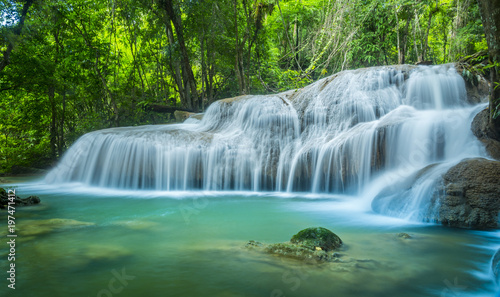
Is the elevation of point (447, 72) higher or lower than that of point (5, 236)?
higher

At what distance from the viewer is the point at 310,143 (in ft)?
24.4

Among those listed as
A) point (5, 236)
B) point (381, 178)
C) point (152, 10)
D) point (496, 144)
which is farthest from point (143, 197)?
point (152, 10)

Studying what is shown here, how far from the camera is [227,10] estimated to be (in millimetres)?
12906

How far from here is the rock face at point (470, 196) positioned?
3773mm

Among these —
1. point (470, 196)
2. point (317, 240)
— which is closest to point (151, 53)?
point (317, 240)

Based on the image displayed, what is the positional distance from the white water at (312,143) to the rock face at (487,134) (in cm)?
22

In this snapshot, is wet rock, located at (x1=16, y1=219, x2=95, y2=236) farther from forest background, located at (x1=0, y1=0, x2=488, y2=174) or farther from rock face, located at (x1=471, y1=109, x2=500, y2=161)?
forest background, located at (x1=0, y1=0, x2=488, y2=174)

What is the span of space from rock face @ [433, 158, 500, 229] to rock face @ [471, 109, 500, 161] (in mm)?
1186

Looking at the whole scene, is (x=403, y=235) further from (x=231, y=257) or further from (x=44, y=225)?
(x=44, y=225)

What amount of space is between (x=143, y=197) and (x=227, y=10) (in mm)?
9178

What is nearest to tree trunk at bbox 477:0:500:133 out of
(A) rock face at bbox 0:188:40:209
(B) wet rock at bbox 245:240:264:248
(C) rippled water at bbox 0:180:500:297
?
(C) rippled water at bbox 0:180:500:297

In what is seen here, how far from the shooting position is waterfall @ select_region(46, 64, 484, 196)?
6043 mm

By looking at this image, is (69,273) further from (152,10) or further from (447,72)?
(152,10)

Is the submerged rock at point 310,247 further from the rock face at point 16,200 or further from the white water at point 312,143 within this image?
the rock face at point 16,200
